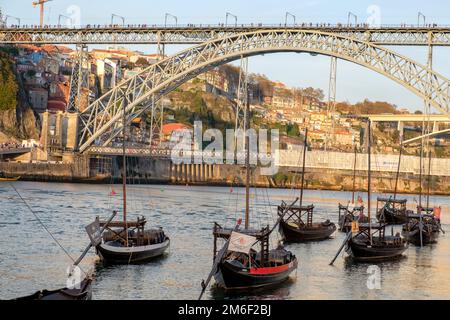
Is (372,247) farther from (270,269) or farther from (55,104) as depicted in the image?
(55,104)

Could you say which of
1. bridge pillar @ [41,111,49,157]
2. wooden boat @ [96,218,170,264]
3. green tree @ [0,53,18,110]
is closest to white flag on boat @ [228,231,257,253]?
wooden boat @ [96,218,170,264]

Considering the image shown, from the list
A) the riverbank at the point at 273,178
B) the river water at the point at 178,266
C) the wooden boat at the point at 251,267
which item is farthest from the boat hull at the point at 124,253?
the riverbank at the point at 273,178

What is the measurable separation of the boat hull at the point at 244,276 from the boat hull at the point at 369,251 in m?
9.74

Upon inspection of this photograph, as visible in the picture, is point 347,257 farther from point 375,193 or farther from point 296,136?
point 296,136

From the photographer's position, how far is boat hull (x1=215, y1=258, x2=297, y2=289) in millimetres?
30625

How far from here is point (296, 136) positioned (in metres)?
164

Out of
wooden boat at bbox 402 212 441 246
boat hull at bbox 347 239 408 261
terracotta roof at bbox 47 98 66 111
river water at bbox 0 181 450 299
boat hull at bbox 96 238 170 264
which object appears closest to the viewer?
river water at bbox 0 181 450 299

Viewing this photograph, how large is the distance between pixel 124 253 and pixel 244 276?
715cm

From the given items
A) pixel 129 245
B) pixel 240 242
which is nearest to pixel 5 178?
A: pixel 129 245

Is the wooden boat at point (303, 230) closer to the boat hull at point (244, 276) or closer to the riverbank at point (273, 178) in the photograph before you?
the boat hull at point (244, 276)

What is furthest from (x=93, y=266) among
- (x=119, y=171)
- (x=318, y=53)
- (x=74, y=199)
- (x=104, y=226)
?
(x=119, y=171)

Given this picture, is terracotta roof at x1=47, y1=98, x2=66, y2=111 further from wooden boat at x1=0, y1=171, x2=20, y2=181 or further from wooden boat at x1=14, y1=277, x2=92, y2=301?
wooden boat at x1=14, y1=277, x2=92, y2=301

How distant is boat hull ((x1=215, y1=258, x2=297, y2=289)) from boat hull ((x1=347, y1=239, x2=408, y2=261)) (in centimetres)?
974

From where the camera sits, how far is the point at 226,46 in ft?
267
